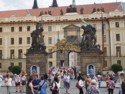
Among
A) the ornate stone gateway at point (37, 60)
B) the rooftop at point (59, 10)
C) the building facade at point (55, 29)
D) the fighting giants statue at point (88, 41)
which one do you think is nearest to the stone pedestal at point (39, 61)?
the ornate stone gateway at point (37, 60)

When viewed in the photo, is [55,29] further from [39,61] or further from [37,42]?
[39,61]

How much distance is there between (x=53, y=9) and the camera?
76000mm

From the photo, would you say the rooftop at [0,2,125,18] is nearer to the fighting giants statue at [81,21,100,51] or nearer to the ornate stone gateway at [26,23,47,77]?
the fighting giants statue at [81,21,100,51]

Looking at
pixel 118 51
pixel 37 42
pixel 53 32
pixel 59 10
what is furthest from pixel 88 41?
pixel 59 10

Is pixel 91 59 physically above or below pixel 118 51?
below

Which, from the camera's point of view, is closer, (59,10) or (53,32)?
(53,32)

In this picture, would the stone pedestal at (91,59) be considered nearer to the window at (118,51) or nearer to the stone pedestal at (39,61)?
the stone pedestal at (39,61)

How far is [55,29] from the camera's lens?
69562 mm

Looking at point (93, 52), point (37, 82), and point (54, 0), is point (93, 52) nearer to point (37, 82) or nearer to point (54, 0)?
point (37, 82)

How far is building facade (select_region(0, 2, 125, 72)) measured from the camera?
217 ft

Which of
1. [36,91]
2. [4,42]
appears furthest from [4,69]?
[36,91]

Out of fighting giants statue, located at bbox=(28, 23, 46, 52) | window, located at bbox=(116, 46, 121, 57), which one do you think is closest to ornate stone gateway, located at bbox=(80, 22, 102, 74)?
fighting giants statue, located at bbox=(28, 23, 46, 52)

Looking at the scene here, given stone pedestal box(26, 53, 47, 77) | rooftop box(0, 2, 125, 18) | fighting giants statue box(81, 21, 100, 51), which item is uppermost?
rooftop box(0, 2, 125, 18)

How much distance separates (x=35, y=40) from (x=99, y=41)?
113ft
